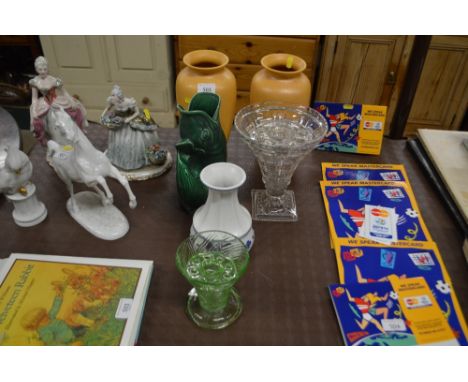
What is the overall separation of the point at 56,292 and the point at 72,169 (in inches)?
11.7

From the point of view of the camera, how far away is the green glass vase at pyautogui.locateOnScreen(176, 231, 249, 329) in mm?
827

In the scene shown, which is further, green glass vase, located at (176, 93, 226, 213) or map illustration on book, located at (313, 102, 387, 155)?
map illustration on book, located at (313, 102, 387, 155)

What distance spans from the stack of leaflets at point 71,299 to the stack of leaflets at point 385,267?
0.46 meters

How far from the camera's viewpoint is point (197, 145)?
3.40 ft

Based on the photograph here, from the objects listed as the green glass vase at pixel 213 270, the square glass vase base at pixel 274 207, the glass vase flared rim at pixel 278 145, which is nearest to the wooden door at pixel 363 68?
the glass vase flared rim at pixel 278 145

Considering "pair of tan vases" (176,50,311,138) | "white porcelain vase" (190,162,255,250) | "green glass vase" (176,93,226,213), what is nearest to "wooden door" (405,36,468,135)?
"pair of tan vases" (176,50,311,138)

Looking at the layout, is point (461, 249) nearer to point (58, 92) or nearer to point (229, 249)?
point (229, 249)

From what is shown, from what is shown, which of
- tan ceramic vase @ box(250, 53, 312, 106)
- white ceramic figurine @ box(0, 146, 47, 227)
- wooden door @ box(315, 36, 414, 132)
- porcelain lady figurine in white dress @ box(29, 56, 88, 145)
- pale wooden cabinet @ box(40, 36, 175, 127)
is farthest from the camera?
pale wooden cabinet @ box(40, 36, 175, 127)

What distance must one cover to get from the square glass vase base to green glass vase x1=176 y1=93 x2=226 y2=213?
0.55 ft

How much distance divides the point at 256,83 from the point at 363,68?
102 cm

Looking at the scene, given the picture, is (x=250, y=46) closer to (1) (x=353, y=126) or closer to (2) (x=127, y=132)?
(1) (x=353, y=126)

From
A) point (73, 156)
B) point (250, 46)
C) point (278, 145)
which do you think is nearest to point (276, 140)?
point (278, 145)

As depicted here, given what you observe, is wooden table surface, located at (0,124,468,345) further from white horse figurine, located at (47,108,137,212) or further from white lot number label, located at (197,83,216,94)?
white lot number label, located at (197,83,216,94)

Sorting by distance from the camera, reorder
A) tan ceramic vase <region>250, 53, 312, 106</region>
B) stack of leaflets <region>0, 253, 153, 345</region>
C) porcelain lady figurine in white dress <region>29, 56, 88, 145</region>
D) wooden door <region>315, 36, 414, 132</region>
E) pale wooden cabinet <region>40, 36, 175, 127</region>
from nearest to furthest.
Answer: stack of leaflets <region>0, 253, 153, 345</region> < porcelain lady figurine in white dress <region>29, 56, 88, 145</region> < tan ceramic vase <region>250, 53, 312, 106</region> < wooden door <region>315, 36, 414, 132</region> < pale wooden cabinet <region>40, 36, 175, 127</region>
